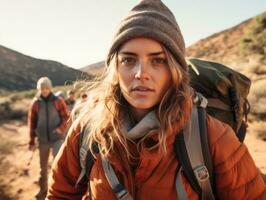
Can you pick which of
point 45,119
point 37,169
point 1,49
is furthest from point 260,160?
point 1,49

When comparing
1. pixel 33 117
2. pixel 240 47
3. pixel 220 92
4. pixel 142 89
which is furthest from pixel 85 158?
pixel 240 47

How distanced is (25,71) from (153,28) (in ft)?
204

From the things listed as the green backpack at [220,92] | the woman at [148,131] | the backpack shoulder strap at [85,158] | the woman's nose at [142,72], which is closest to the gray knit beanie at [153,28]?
the woman at [148,131]

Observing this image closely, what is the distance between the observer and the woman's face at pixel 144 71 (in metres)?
2.06

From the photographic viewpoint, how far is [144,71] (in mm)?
2047

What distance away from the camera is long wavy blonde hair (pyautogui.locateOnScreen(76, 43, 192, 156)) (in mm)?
2080

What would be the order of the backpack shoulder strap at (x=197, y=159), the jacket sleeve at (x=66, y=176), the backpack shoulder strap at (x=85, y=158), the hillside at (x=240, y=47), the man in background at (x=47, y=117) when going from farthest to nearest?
the hillside at (x=240, y=47), the man in background at (x=47, y=117), the jacket sleeve at (x=66, y=176), the backpack shoulder strap at (x=85, y=158), the backpack shoulder strap at (x=197, y=159)

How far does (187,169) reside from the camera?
1964 millimetres

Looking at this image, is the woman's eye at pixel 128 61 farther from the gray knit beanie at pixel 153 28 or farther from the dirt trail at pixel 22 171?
the dirt trail at pixel 22 171

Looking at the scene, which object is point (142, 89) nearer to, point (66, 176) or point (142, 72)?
Result: point (142, 72)

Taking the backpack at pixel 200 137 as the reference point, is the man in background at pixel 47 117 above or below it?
below

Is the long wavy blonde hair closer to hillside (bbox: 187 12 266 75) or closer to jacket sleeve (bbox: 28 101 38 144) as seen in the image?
jacket sleeve (bbox: 28 101 38 144)

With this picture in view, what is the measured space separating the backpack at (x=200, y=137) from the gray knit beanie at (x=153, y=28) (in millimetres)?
353

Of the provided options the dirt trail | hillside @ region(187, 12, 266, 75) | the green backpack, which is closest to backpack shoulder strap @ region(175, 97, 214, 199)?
the green backpack
